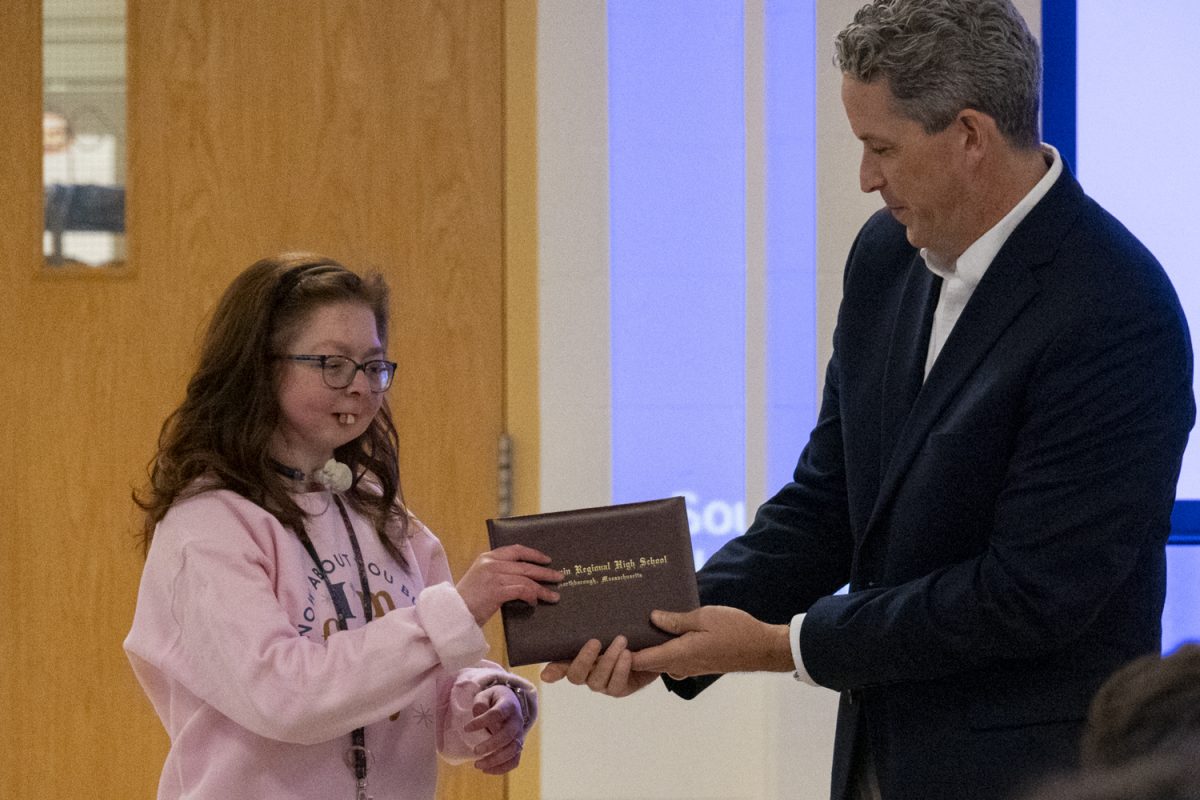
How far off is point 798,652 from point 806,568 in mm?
354

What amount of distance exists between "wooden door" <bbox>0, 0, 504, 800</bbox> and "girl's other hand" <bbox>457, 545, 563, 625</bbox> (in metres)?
1.62

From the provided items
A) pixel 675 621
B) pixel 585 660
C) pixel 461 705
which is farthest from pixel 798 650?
pixel 461 705

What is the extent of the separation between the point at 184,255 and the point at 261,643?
1.96 m

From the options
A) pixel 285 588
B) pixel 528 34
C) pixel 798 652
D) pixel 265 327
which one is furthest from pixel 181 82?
pixel 798 652

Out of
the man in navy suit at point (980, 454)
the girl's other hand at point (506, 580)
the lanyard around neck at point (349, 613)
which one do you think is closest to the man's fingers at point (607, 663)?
the man in navy suit at point (980, 454)

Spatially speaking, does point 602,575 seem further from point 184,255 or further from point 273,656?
point 184,255

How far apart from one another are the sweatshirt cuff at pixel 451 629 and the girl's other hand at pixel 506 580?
28 mm

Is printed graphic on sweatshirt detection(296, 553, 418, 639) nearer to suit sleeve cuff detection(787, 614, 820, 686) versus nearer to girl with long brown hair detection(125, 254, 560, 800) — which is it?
girl with long brown hair detection(125, 254, 560, 800)

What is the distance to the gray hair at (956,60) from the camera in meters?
2.05

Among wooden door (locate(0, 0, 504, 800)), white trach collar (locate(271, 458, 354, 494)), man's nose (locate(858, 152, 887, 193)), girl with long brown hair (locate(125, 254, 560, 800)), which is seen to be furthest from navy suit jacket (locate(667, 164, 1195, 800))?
wooden door (locate(0, 0, 504, 800))

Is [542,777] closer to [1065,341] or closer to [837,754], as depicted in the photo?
[837,754]

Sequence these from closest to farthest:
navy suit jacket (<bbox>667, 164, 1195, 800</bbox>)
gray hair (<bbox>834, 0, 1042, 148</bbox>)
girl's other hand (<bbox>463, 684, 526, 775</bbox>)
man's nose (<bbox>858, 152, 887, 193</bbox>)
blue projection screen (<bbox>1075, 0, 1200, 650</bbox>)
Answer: navy suit jacket (<bbox>667, 164, 1195, 800</bbox>), gray hair (<bbox>834, 0, 1042, 148</bbox>), man's nose (<bbox>858, 152, 887, 193</bbox>), girl's other hand (<bbox>463, 684, 526, 775</bbox>), blue projection screen (<bbox>1075, 0, 1200, 650</bbox>)

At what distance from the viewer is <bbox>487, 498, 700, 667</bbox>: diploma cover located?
7.13 feet

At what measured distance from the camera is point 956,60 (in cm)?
206
